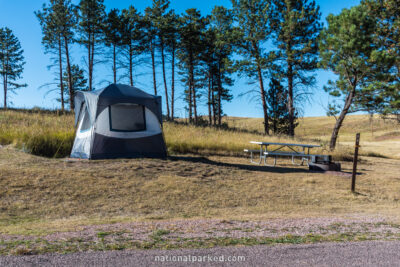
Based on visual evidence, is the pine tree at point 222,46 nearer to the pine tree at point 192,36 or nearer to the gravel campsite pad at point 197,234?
the pine tree at point 192,36

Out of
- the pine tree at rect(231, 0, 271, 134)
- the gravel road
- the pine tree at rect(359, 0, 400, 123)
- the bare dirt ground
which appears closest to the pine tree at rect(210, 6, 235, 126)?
the pine tree at rect(231, 0, 271, 134)

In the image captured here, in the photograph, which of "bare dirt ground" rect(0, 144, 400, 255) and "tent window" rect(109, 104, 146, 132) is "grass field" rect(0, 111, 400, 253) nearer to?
"bare dirt ground" rect(0, 144, 400, 255)

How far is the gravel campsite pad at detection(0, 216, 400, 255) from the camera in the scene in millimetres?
3607

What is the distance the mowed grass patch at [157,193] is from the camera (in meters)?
5.86

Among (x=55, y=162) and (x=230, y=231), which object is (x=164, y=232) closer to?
(x=230, y=231)

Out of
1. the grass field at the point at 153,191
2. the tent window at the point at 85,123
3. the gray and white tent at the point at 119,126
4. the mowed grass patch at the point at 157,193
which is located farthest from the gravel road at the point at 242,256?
the tent window at the point at 85,123

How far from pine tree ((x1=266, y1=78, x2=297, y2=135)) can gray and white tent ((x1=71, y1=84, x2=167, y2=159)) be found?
611 inches

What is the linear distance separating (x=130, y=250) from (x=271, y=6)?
78.4ft

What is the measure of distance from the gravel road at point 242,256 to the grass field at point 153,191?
1292mm

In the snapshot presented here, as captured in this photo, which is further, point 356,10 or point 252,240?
point 356,10

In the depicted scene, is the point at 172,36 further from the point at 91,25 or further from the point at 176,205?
the point at 176,205

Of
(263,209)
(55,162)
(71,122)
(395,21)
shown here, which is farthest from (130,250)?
(395,21)

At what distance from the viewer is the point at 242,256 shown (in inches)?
131

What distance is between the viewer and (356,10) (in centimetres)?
1844
